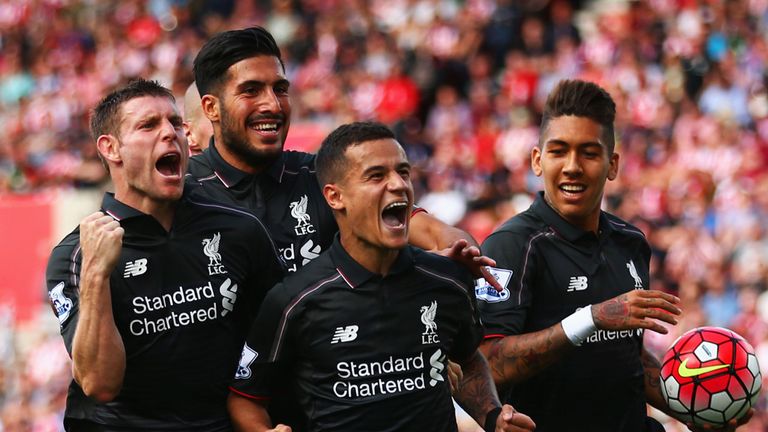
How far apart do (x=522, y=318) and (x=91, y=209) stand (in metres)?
12.7

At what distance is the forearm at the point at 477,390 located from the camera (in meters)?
5.36

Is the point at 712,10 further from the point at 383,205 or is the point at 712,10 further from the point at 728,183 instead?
the point at 383,205

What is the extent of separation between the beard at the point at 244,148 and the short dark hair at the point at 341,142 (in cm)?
54

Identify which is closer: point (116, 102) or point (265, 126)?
point (116, 102)

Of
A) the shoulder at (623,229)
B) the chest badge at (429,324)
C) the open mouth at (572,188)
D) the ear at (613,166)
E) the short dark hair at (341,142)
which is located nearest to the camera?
the chest badge at (429,324)

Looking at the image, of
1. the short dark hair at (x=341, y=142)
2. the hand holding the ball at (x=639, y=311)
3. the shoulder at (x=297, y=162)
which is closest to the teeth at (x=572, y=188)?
the hand holding the ball at (x=639, y=311)

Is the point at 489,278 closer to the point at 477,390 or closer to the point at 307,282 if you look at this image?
the point at 477,390

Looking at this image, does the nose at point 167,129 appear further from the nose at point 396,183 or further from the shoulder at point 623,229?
the shoulder at point 623,229

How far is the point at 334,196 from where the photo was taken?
5.30 meters

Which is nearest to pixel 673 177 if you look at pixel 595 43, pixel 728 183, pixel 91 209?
pixel 728 183

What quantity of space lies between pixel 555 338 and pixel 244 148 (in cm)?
157

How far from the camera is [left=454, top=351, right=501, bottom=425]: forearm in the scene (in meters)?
5.36

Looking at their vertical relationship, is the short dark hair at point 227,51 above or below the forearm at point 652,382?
above

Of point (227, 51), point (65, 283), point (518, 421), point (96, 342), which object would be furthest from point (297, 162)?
point (518, 421)
